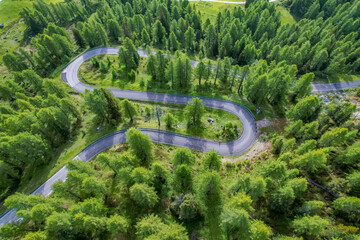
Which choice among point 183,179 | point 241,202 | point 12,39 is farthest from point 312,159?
point 12,39

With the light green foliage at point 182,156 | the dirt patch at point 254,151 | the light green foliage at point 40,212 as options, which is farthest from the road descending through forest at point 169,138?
the light green foliage at point 40,212

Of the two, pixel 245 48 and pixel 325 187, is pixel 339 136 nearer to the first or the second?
pixel 325 187

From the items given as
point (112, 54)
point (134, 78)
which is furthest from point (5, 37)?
point (134, 78)

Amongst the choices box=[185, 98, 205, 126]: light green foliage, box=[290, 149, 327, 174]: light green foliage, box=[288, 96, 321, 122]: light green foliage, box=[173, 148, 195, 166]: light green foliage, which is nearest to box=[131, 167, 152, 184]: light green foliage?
box=[173, 148, 195, 166]: light green foliage

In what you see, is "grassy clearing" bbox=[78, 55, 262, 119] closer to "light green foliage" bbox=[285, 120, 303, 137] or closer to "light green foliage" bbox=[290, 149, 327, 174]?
"light green foliage" bbox=[285, 120, 303, 137]

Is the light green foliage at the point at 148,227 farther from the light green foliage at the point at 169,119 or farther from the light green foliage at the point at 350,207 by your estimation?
the light green foliage at the point at 350,207
